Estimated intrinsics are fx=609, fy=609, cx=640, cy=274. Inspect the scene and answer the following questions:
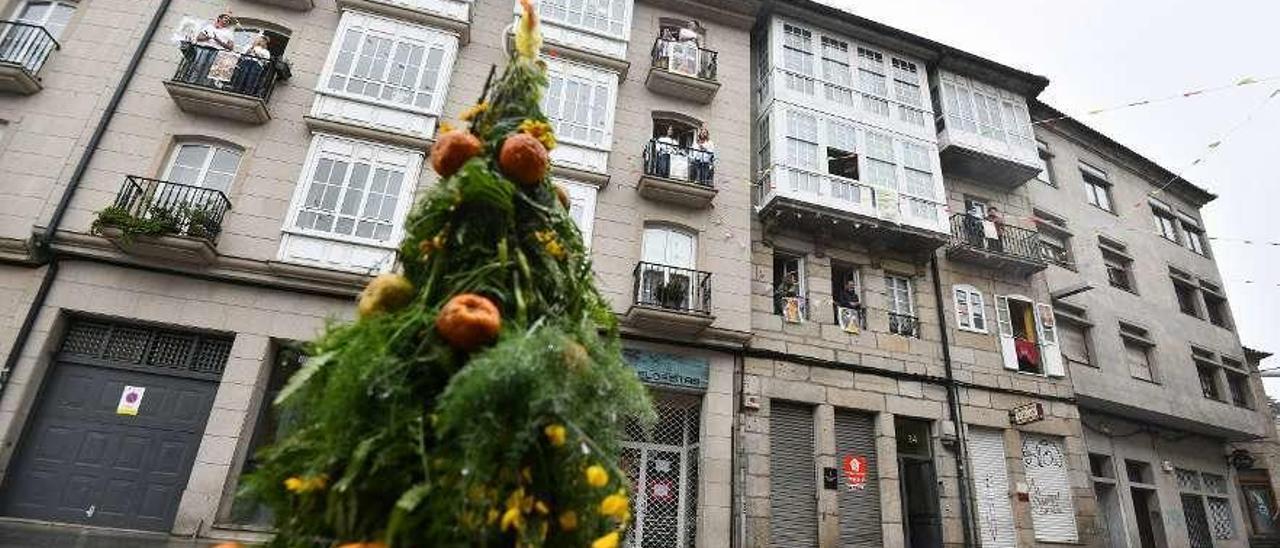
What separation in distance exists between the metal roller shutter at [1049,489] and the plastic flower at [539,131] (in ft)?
49.1

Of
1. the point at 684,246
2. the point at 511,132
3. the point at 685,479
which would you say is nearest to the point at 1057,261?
the point at 684,246

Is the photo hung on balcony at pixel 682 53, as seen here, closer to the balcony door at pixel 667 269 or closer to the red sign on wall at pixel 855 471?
the balcony door at pixel 667 269

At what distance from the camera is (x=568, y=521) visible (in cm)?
206

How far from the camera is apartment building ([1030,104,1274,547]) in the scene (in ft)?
52.0

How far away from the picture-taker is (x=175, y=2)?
12.1 m

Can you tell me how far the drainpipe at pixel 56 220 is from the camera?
9.26 m

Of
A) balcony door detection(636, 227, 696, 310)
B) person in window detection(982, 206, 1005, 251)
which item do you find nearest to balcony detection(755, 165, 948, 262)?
person in window detection(982, 206, 1005, 251)

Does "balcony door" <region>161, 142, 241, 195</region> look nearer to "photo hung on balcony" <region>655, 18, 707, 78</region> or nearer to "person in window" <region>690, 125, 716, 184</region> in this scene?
"person in window" <region>690, 125, 716, 184</region>

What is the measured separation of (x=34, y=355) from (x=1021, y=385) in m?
19.1

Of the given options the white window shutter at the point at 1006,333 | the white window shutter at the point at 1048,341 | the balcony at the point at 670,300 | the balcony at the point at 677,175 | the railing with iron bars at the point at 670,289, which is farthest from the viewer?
the white window shutter at the point at 1048,341

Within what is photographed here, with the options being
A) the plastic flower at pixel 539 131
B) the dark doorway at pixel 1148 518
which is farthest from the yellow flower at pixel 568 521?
the dark doorway at pixel 1148 518

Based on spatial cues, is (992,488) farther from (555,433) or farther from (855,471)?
(555,433)

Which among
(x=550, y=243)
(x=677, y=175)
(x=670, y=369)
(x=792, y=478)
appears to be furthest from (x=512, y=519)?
(x=677, y=175)

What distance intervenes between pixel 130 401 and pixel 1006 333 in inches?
Result: 706
